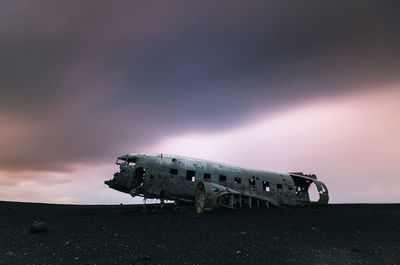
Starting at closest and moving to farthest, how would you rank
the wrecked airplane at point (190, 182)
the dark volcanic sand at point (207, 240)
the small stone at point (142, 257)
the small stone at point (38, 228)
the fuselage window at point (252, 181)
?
the small stone at point (142, 257), the dark volcanic sand at point (207, 240), the small stone at point (38, 228), the wrecked airplane at point (190, 182), the fuselage window at point (252, 181)

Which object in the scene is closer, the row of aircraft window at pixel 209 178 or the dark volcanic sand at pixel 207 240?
the dark volcanic sand at pixel 207 240

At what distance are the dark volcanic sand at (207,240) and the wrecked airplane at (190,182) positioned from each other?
→ 7.06ft

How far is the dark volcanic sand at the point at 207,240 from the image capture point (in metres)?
11.7

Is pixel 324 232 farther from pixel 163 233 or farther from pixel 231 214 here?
pixel 163 233

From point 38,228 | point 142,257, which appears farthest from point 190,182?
point 142,257

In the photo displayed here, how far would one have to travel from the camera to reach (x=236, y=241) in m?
14.0

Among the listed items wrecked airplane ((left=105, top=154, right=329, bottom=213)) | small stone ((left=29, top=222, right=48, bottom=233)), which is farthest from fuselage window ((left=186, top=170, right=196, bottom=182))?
small stone ((left=29, top=222, right=48, bottom=233))

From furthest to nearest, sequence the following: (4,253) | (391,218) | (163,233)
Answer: (391,218), (163,233), (4,253)

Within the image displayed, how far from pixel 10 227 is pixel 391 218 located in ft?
102

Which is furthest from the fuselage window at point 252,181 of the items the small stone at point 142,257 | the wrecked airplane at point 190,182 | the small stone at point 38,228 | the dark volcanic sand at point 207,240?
the small stone at point 38,228

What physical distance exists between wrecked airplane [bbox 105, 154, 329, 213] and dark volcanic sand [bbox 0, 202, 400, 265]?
84.7 inches

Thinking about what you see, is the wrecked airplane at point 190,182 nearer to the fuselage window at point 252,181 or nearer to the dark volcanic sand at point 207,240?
the fuselage window at point 252,181

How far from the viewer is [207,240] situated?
14.2m

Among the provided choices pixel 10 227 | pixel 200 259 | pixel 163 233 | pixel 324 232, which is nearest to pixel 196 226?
pixel 163 233
